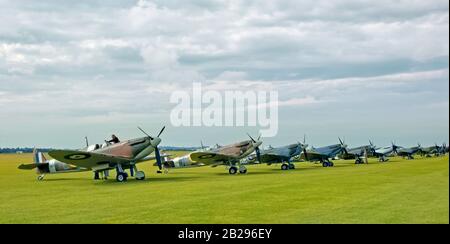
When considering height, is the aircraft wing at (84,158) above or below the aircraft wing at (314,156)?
above

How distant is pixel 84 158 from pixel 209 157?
10.9m

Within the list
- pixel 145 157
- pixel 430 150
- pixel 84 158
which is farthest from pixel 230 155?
pixel 430 150

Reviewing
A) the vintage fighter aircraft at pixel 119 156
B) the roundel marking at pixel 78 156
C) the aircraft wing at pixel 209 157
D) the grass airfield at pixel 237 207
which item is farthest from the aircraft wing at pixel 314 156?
the grass airfield at pixel 237 207

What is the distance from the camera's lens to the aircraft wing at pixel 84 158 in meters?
22.6

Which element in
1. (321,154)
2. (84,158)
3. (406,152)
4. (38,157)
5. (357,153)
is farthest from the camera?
(406,152)

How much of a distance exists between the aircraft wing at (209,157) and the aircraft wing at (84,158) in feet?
26.2

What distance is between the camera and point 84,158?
2388cm

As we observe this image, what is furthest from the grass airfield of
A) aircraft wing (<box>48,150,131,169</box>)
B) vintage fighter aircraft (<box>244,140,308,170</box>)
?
vintage fighter aircraft (<box>244,140,308,170</box>)

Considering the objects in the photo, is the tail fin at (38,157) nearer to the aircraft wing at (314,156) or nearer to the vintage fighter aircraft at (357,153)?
the aircraft wing at (314,156)

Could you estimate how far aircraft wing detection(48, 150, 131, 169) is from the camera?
22.6m

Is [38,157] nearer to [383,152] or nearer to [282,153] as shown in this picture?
[282,153]

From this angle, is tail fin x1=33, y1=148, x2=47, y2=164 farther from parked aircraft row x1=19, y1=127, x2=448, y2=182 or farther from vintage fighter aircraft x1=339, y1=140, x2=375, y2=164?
vintage fighter aircraft x1=339, y1=140, x2=375, y2=164

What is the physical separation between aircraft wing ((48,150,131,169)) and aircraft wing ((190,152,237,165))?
7.99 m
